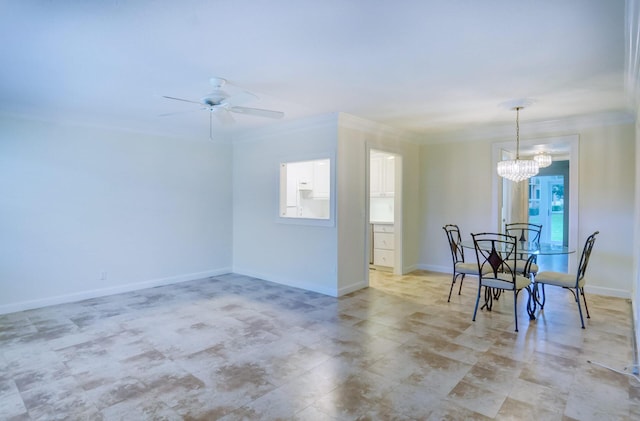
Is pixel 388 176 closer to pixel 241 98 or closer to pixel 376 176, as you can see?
pixel 376 176

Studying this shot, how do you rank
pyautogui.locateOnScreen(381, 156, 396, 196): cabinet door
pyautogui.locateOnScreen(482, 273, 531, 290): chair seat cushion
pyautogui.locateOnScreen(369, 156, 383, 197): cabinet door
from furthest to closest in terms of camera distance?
pyautogui.locateOnScreen(369, 156, 383, 197): cabinet door, pyautogui.locateOnScreen(381, 156, 396, 196): cabinet door, pyautogui.locateOnScreen(482, 273, 531, 290): chair seat cushion

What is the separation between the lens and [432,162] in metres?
6.25

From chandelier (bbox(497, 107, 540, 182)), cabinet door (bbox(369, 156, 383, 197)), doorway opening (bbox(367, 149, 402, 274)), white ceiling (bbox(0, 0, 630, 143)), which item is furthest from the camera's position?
cabinet door (bbox(369, 156, 383, 197))

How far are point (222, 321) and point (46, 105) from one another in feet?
10.4

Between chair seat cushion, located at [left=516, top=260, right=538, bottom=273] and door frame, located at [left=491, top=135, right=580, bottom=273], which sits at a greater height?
door frame, located at [left=491, top=135, right=580, bottom=273]

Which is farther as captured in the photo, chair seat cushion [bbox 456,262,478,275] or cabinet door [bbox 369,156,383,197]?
cabinet door [bbox 369,156,383,197]

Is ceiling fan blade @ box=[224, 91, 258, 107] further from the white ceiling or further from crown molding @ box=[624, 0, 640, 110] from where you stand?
crown molding @ box=[624, 0, 640, 110]


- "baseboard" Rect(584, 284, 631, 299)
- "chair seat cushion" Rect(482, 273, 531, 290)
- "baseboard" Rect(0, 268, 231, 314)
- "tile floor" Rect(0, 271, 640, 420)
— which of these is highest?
"chair seat cushion" Rect(482, 273, 531, 290)

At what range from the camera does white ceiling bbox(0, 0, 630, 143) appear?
2064 mm

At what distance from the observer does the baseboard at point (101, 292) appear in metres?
4.19

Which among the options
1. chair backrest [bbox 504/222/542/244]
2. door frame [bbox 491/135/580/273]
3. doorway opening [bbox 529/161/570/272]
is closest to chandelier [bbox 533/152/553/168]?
door frame [bbox 491/135/580/273]

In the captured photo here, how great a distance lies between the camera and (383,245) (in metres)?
6.36

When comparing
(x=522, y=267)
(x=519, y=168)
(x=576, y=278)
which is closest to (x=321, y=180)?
(x=519, y=168)

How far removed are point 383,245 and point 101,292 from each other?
4.41 m
